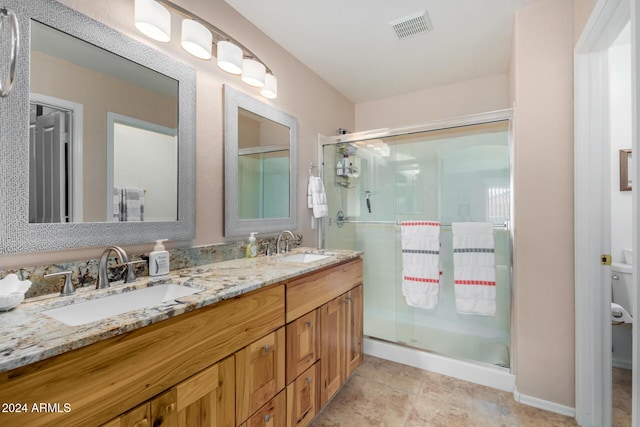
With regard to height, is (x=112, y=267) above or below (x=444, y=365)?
above

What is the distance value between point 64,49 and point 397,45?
1.97 m

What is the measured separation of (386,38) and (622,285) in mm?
2468

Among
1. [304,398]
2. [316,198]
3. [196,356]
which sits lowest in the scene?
[304,398]

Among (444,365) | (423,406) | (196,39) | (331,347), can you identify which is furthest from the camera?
(444,365)

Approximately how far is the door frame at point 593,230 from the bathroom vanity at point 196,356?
54.2 inches

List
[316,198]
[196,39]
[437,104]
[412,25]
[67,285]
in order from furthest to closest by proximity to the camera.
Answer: [437,104] → [316,198] → [412,25] → [196,39] → [67,285]

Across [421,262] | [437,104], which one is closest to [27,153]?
[421,262]

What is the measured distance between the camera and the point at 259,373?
1.15 m

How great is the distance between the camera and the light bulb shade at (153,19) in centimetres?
119

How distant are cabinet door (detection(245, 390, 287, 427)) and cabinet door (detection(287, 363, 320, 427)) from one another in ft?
0.12

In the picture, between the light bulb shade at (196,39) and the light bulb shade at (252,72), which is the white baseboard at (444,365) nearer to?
the light bulb shade at (252,72)

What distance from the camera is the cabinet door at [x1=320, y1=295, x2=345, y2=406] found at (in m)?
1.58

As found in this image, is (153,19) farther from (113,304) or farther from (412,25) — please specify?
(412,25)

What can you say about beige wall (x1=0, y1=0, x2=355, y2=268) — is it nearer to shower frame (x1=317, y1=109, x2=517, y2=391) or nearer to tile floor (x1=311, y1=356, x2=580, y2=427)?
shower frame (x1=317, y1=109, x2=517, y2=391)
